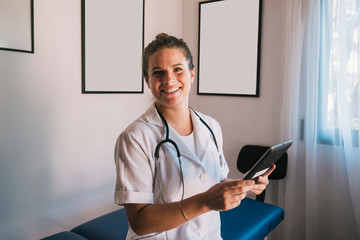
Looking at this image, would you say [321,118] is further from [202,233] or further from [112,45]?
[112,45]

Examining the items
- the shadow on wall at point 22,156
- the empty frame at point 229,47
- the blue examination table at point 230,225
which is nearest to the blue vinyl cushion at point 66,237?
the blue examination table at point 230,225

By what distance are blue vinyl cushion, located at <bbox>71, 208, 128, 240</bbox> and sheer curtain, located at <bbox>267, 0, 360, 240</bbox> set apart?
138 centimetres

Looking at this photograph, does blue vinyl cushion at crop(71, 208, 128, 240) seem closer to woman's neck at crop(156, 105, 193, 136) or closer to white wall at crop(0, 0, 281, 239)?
white wall at crop(0, 0, 281, 239)

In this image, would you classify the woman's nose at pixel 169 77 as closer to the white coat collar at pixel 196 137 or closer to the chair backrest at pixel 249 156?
the white coat collar at pixel 196 137

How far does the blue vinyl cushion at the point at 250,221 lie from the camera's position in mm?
1882

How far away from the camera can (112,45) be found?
252 centimetres

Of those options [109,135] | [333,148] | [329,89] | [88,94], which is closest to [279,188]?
[333,148]

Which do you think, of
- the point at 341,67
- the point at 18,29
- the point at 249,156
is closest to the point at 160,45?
the point at 18,29

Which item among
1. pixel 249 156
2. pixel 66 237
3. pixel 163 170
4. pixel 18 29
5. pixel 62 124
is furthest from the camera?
pixel 249 156

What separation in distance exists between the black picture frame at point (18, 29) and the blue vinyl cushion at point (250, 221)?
5.61 feet

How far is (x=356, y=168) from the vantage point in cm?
220

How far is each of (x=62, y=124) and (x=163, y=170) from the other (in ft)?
4.58

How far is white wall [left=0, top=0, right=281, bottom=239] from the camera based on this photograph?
6.39 ft

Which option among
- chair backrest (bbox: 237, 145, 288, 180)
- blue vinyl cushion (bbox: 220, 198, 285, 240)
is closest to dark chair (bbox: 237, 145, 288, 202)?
chair backrest (bbox: 237, 145, 288, 180)
